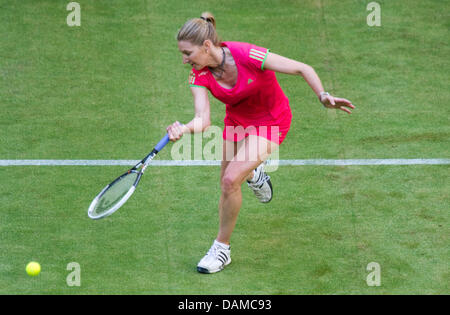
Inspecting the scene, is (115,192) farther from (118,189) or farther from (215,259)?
(215,259)

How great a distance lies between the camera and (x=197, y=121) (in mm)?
5512

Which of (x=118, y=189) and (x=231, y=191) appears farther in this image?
(x=231, y=191)

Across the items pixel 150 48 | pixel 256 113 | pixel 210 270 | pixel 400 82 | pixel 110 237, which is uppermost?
pixel 150 48

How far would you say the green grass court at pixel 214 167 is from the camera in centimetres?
587

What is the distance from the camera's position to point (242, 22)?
10.5 metres

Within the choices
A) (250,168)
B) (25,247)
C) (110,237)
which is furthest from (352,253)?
(25,247)

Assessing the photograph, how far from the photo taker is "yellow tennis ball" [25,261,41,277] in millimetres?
5633

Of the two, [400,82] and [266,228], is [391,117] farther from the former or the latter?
[266,228]

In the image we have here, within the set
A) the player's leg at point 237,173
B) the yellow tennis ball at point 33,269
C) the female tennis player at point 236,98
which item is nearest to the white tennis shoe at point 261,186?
the female tennis player at point 236,98

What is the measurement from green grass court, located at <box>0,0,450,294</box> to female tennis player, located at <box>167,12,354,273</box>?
0.51 m

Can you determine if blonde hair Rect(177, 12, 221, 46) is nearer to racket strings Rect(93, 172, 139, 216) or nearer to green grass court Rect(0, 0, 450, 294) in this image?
racket strings Rect(93, 172, 139, 216)

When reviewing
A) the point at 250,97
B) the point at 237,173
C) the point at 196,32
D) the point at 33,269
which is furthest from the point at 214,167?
the point at 33,269

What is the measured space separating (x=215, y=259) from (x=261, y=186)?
1.00m

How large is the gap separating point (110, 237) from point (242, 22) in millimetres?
4966
